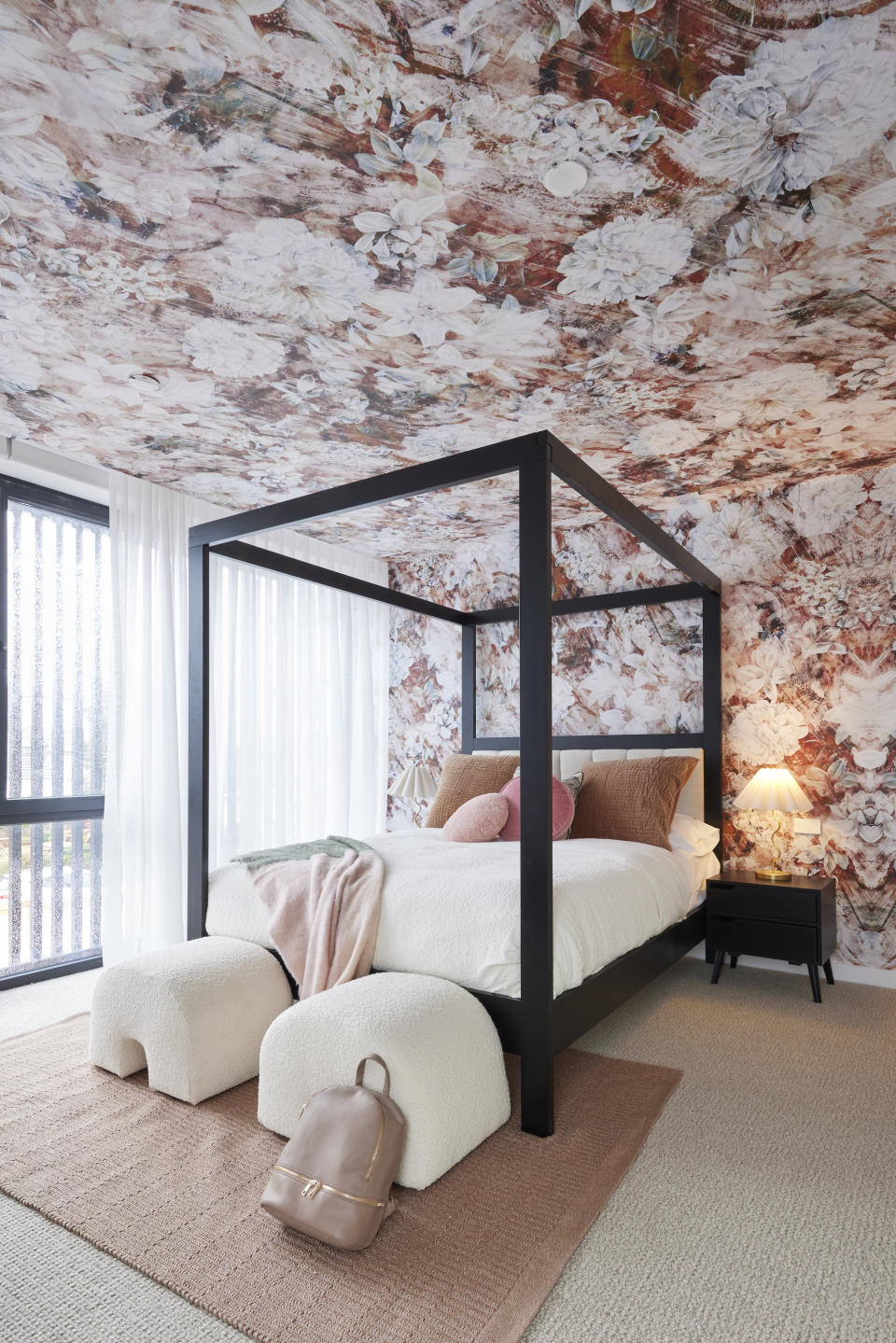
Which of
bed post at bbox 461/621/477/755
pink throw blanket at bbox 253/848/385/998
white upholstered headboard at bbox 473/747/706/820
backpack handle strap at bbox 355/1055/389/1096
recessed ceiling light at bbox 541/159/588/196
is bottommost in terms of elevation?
backpack handle strap at bbox 355/1055/389/1096

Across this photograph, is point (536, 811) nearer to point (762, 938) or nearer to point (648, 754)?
point (762, 938)

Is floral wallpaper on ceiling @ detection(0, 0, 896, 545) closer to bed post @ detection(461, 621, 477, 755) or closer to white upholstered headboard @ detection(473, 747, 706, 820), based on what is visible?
white upholstered headboard @ detection(473, 747, 706, 820)

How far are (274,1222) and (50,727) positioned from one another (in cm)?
285

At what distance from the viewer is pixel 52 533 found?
13.5ft

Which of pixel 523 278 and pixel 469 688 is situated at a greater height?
pixel 523 278

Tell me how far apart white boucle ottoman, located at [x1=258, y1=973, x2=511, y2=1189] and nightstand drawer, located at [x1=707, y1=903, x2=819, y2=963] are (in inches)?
68.4

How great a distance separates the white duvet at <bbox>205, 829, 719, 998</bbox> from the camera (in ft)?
7.87

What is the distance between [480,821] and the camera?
364 cm

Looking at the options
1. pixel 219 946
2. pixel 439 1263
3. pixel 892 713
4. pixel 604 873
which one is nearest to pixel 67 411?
pixel 219 946

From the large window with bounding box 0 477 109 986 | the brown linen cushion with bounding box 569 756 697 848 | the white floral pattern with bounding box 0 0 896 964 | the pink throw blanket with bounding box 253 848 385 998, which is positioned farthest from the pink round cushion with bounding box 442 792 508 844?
the large window with bounding box 0 477 109 986

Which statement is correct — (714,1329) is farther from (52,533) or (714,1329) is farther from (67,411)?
(52,533)

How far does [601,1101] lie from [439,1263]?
918 millimetres

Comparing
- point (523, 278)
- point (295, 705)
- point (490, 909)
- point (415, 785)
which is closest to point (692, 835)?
point (490, 909)

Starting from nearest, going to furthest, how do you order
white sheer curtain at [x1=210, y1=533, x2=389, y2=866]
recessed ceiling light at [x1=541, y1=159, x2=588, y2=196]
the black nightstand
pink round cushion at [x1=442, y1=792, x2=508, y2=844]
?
recessed ceiling light at [x1=541, y1=159, x2=588, y2=196] < the black nightstand < pink round cushion at [x1=442, y1=792, x2=508, y2=844] < white sheer curtain at [x1=210, y1=533, x2=389, y2=866]
